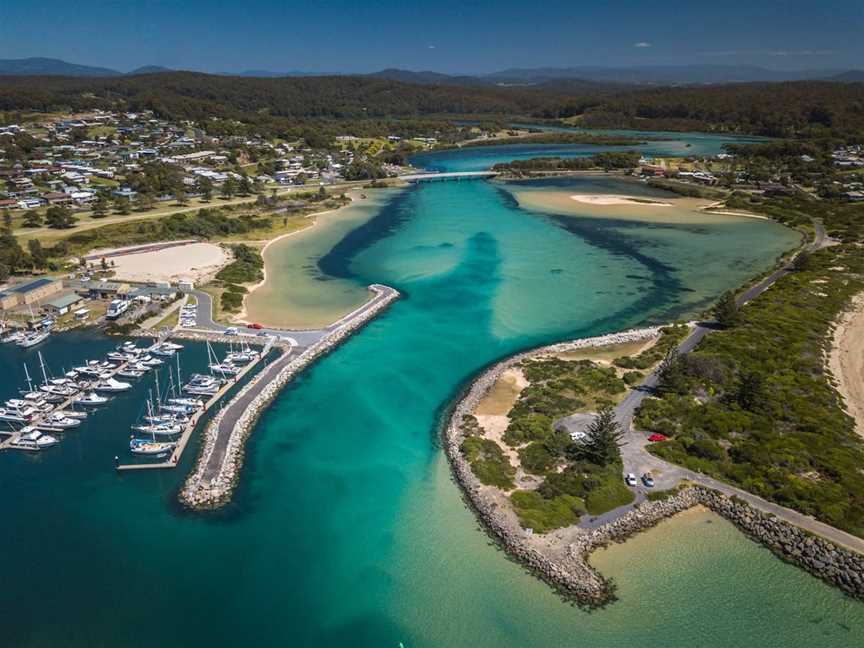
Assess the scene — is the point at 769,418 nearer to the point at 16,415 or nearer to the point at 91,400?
the point at 91,400

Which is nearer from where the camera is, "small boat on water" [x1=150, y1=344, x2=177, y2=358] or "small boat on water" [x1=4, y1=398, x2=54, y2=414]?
"small boat on water" [x1=4, y1=398, x2=54, y2=414]

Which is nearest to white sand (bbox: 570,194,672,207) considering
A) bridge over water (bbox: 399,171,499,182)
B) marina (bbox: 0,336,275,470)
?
bridge over water (bbox: 399,171,499,182)

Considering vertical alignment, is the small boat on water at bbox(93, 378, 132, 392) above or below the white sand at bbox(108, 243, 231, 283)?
below

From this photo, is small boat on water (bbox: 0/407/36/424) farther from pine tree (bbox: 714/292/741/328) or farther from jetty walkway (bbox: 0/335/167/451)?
pine tree (bbox: 714/292/741/328)

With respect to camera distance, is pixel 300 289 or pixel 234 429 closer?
pixel 234 429

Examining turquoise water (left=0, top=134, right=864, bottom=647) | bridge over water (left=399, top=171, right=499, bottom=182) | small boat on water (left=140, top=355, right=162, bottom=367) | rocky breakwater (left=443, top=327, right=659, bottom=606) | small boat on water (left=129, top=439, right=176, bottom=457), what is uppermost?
bridge over water (left=399, top=171, right=499, bottom=182)

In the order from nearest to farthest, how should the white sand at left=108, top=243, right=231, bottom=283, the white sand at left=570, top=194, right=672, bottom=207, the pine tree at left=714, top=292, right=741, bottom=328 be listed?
the pine tree at left=714, top=292, right=741, bottom=328 → the white sand at left=108, top=243, right=231, bottom=283 → the white sand at left=570, top=194, right=672, bottom=207

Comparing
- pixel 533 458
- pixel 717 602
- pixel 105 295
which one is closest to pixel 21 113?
pixel 105 295

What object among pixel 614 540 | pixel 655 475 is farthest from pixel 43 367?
pixel 655 475
